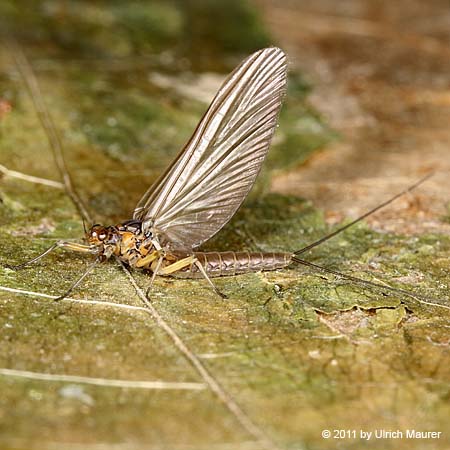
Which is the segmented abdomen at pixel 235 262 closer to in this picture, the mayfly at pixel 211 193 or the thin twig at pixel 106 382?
the mayfly at pixel 211 193

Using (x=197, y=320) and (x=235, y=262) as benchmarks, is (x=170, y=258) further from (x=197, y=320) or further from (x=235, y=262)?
(x=197, y=320)

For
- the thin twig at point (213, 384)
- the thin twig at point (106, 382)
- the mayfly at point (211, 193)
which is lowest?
the thin twig at point (213, 384)

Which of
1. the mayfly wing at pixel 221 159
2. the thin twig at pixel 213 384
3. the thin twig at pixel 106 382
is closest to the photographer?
the thin twig at pixel 213 384

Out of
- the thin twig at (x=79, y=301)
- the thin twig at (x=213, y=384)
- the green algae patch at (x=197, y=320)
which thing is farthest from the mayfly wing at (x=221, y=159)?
the thin twig at (x=79, y=301)

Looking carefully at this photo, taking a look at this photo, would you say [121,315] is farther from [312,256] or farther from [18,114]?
[18,114]

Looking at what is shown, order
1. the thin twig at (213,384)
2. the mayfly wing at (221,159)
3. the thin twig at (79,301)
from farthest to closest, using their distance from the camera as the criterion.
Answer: the mayfly wing at (221,159) → the thin twig at (79,301) → the thin twig at (213,384)

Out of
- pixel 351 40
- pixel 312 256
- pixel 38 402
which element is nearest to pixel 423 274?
pixel 312 256

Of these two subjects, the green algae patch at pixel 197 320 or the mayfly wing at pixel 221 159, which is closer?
the green algae patch at pixel 197 320
